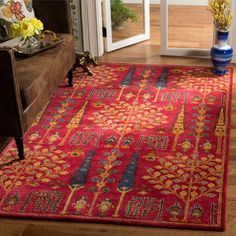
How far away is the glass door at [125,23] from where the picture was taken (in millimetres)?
5012

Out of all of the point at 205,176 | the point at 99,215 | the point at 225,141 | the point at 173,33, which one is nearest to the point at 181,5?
the point at 173,33

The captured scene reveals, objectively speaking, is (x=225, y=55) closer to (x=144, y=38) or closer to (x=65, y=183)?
(x=144, y=38)

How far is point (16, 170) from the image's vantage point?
2934 millimetres

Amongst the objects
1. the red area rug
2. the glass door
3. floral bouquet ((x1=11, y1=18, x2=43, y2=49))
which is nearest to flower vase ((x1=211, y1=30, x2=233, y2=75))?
the red area rug

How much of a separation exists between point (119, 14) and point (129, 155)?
242 centimetres

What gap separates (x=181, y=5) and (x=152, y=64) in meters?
0.84

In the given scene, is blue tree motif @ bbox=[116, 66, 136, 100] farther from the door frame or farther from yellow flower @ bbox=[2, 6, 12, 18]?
yellow flower @ bbox=[2, 6, 12, 18]

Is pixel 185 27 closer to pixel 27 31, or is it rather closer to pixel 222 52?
pixel 222 52

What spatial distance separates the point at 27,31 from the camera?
339 cm

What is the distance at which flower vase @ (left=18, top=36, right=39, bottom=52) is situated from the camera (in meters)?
3.50

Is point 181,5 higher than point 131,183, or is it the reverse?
point 181,5

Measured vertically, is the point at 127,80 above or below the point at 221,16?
below

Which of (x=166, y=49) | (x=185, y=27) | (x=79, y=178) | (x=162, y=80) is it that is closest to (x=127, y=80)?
(x=162, y=80)

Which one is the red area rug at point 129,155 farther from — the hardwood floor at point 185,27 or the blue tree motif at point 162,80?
the hardwood floor at point 185,27
